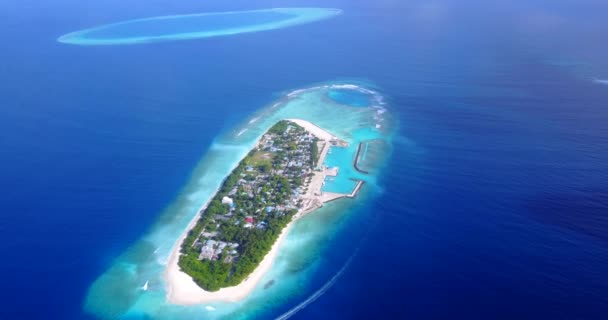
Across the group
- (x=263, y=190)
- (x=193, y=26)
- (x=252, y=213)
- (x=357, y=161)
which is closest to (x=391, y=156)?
(x=357, y=161)

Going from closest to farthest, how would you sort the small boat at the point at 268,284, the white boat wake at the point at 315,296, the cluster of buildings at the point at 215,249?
the white boat wake at the point at 315,296 → the small boat at the point at 268,284 → the cluster of buildings at the point at 215,249

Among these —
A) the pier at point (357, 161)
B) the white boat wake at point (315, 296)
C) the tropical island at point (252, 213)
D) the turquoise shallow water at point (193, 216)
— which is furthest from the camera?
the pier at point (357, 161)

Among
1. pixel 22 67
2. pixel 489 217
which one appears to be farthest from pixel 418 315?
pixel 22 67

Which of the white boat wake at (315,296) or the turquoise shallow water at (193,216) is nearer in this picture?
the white boat wake at (315,296)

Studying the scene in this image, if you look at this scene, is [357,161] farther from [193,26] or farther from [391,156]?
[193,26]

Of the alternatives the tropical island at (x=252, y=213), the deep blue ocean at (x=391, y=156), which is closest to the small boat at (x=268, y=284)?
the tropical island at (x=252, y=213)

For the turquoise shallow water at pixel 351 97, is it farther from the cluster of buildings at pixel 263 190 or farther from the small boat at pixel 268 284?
the small boat at pixel 268 284

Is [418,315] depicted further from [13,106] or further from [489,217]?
[13,106]
